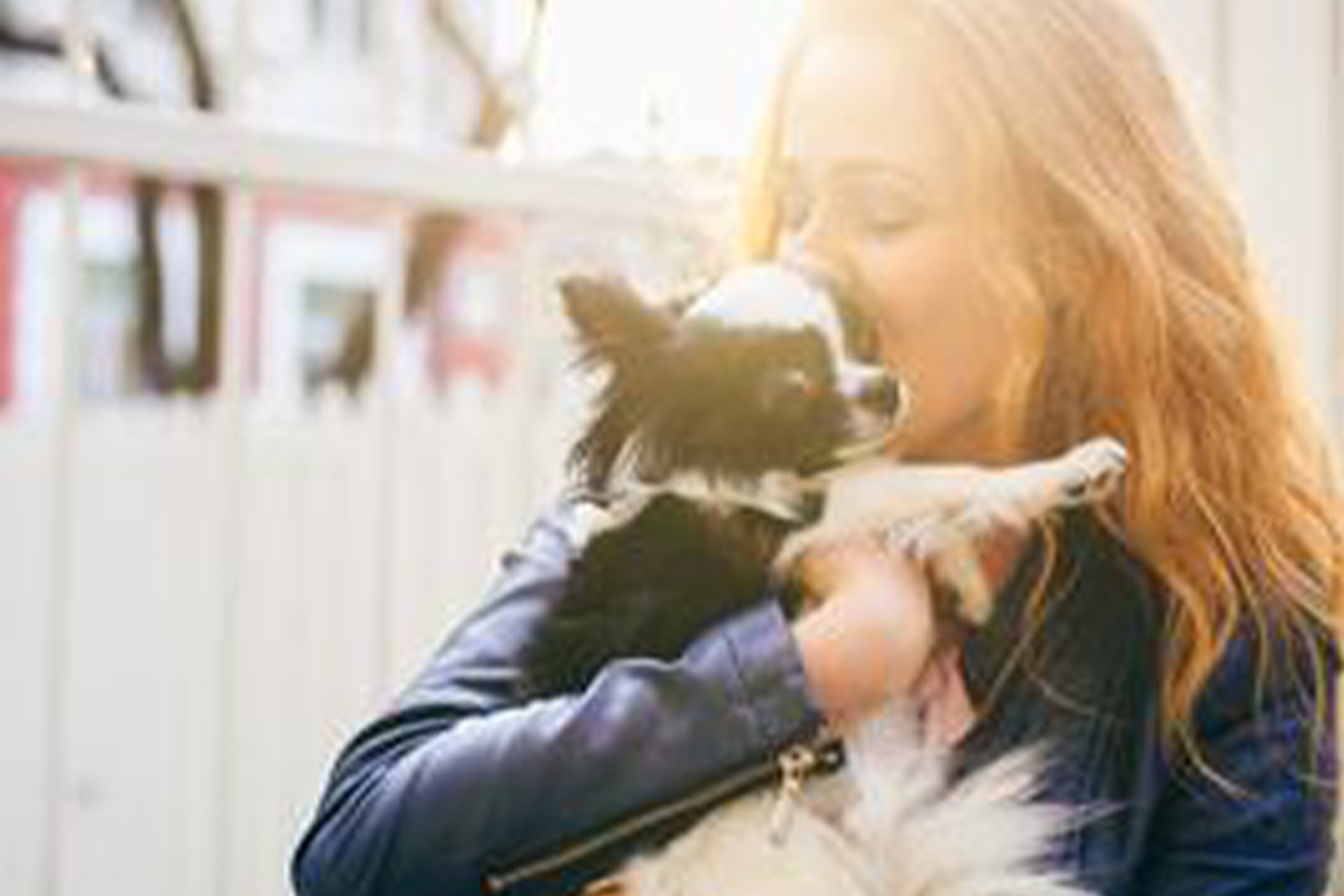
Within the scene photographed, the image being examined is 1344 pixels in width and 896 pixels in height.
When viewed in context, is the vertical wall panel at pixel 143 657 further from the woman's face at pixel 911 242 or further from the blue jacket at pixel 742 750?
the woman's face at pixel 911 242

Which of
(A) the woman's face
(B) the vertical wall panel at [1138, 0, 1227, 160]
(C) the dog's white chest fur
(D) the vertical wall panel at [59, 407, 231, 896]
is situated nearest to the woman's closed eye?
(A) the woman's face

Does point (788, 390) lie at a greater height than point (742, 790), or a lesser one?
greater

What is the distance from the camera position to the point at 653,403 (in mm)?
764

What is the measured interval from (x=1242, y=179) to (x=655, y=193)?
1.50 ft

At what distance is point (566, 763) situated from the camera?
2.51 feet

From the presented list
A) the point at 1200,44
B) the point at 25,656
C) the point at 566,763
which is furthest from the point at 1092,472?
the point at 25,656

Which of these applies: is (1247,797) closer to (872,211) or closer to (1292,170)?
(872,211)

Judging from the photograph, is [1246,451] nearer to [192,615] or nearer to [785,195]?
[785,195]

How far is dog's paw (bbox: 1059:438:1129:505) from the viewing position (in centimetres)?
79

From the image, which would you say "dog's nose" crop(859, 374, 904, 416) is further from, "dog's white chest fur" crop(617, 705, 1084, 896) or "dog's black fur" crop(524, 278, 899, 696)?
"dog's white chest fur" crop(617, 705, 1084, 896)

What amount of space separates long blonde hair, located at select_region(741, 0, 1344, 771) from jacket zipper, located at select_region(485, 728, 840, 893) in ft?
0.58

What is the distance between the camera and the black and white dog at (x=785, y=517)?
0.75 m

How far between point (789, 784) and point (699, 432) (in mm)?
156

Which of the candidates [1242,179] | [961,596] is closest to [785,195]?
[961,596]
